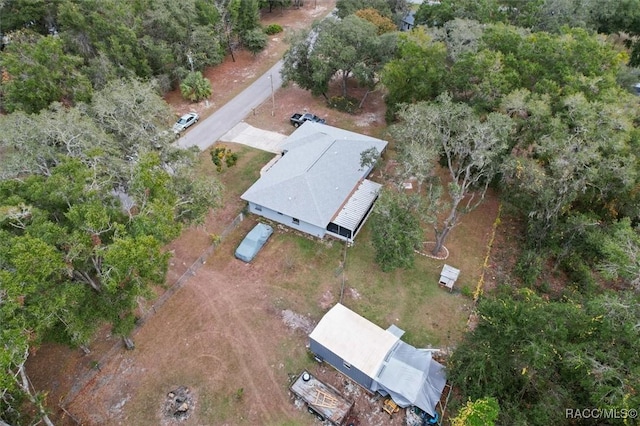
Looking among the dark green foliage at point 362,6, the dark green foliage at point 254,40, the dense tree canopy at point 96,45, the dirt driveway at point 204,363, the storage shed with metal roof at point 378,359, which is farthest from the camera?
the dark green foliage at point 362,6

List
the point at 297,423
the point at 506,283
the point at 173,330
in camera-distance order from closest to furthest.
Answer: the point at 297,423 → the point at 173,330 → the point at 506,283

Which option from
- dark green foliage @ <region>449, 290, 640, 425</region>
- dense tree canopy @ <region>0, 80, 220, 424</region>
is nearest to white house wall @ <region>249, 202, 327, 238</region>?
dense tree canopy @ <region>0, 80, 220, 424</region>

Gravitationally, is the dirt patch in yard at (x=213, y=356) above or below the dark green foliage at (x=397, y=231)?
below

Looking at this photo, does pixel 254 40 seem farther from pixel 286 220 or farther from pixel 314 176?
pixel 286 220

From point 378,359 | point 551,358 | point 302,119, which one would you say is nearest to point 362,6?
point 302,119

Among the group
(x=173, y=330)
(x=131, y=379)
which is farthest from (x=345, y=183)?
(x=131, y=379)

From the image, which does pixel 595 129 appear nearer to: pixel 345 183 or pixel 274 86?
pixel 345 183

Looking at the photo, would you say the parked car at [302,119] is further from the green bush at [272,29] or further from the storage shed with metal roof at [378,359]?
the green bush at [272,29]

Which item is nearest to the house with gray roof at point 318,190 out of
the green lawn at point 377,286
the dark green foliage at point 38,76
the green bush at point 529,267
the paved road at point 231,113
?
the green lawn at point 377,286
